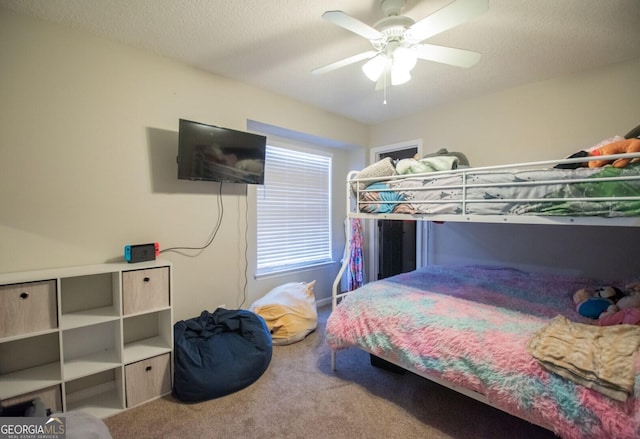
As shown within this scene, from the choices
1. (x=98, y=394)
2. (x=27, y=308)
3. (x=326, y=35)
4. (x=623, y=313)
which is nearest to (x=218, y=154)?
(x=326, y=35)

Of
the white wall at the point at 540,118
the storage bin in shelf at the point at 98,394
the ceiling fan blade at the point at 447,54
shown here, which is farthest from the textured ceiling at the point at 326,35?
the storage bin in shelf at the point at 98,394

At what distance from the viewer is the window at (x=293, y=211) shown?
123 inches

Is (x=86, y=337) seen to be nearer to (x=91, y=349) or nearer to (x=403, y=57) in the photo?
(x=91, y=349)

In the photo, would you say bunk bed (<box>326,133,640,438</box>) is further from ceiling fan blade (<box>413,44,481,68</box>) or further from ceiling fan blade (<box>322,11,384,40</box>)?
ceiling fan blade (<box>322,11,384,40</box>)

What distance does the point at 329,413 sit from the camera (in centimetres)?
171

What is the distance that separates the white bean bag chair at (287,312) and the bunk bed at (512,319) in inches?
23.7

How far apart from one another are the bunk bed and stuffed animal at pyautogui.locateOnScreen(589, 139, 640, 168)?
5cm

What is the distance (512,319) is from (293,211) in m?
2.41

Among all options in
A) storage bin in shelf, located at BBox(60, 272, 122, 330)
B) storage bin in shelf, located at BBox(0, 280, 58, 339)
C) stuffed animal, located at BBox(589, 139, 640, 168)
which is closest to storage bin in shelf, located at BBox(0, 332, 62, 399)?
storage bin in shelf, located at BBox(60, 272, 122, 330)

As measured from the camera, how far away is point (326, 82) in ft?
8.50

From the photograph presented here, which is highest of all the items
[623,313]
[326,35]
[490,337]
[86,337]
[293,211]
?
[326,35]

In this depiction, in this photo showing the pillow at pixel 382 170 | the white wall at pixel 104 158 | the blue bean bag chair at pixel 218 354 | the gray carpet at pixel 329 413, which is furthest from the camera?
the pillow at pixel 382 170

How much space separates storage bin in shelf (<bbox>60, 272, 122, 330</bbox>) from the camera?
1725 mm

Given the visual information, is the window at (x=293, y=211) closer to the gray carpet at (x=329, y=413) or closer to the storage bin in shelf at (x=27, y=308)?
the gray carpet at (x=329, y=413)
